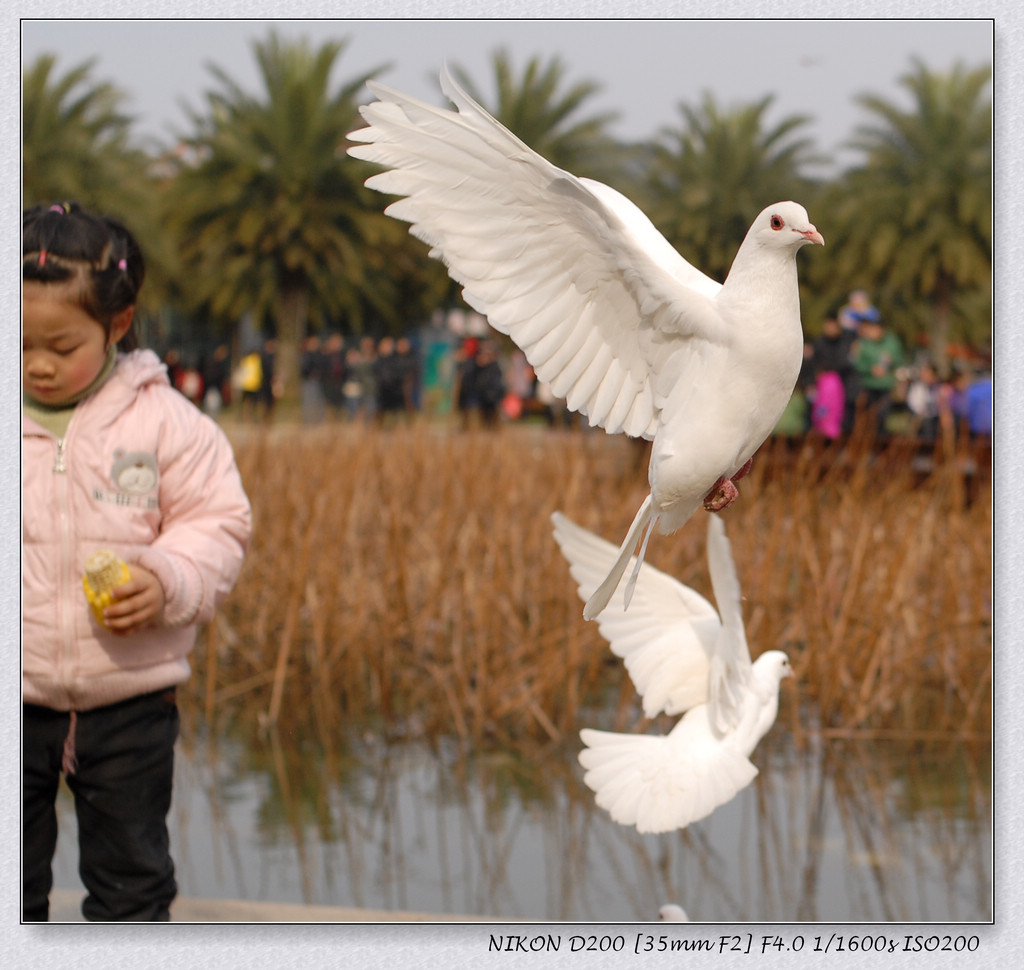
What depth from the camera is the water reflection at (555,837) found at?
3023 mm

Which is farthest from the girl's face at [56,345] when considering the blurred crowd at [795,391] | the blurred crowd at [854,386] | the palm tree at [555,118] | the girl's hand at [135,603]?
the palm tree at [555,118]

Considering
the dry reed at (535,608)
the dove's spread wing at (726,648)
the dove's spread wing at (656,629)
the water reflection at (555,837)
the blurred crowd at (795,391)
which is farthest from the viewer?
the blurred crowd at (795,391)

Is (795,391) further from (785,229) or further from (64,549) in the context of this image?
(785,229)

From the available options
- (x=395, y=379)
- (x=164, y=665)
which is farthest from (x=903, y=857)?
(x=395, y=379)

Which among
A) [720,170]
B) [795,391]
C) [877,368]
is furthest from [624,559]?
[720,170]

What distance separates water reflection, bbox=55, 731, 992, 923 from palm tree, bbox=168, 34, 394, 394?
13.7 metres

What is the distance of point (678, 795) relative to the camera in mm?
1928

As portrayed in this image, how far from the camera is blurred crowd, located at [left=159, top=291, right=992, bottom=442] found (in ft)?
19.5

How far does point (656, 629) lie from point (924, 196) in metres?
15.7

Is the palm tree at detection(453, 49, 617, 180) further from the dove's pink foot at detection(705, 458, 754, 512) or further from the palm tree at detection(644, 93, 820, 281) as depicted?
the dove's pink foot at detection(705, 458, 754, 512)

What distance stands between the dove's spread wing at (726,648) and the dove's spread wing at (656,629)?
0.05m

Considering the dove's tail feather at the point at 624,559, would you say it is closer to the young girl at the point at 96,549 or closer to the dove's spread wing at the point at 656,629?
the dove's spread wing at the point at 656,629

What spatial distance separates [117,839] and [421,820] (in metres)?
1.64

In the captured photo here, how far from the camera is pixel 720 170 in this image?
1069cm
